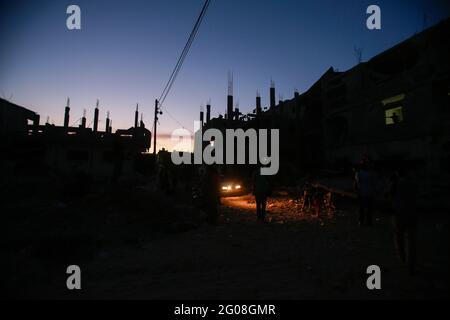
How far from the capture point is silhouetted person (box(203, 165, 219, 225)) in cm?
877

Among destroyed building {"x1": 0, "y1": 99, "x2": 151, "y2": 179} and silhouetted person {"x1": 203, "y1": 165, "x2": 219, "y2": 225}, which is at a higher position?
destroyed building {"x1": 0, "y1": 99, "x2": 151, "y2": 179}

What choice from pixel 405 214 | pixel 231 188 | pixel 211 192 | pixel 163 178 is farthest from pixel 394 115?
pixel 163 178

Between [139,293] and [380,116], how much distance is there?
17415 mm

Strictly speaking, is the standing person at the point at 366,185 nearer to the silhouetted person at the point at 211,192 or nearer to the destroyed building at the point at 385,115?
the destroyed building at the point at 385,115

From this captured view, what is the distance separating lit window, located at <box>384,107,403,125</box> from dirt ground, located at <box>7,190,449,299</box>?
9.53 meters

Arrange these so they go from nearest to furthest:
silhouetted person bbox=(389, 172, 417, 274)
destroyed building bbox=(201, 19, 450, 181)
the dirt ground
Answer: the dirt ground → silhouetted person bbox=(389, 172, 417, 274) → destroyed building bbox=(201, 19, 450, 181)

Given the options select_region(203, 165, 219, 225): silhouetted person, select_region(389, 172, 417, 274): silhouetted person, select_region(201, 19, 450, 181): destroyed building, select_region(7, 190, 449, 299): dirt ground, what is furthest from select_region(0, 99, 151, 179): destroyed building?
select_region(389, 172, 417, 274): silhouetted person

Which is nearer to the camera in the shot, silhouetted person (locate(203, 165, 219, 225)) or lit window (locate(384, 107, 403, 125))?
silhouetted person (locate(203, 165, 219, 225))

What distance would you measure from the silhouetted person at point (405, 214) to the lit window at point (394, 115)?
12.8m

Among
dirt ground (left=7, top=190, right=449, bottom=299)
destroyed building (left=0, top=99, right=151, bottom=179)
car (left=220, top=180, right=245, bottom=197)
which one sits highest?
destroyed building (left=0, top=99, right=151, bottom=179)

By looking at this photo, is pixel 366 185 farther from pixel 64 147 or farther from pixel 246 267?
pixel 64 147

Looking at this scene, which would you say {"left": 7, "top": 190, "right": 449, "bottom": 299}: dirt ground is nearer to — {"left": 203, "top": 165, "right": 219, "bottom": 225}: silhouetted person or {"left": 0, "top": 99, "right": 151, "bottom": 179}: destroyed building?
{"left": 203, "top": 165, "right": 219, "bottom": 225}: silhouetted person

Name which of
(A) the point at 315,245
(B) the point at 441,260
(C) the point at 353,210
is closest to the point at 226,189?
(C) the point at 353,210

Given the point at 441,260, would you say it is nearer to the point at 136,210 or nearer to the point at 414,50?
the point at 136,210
